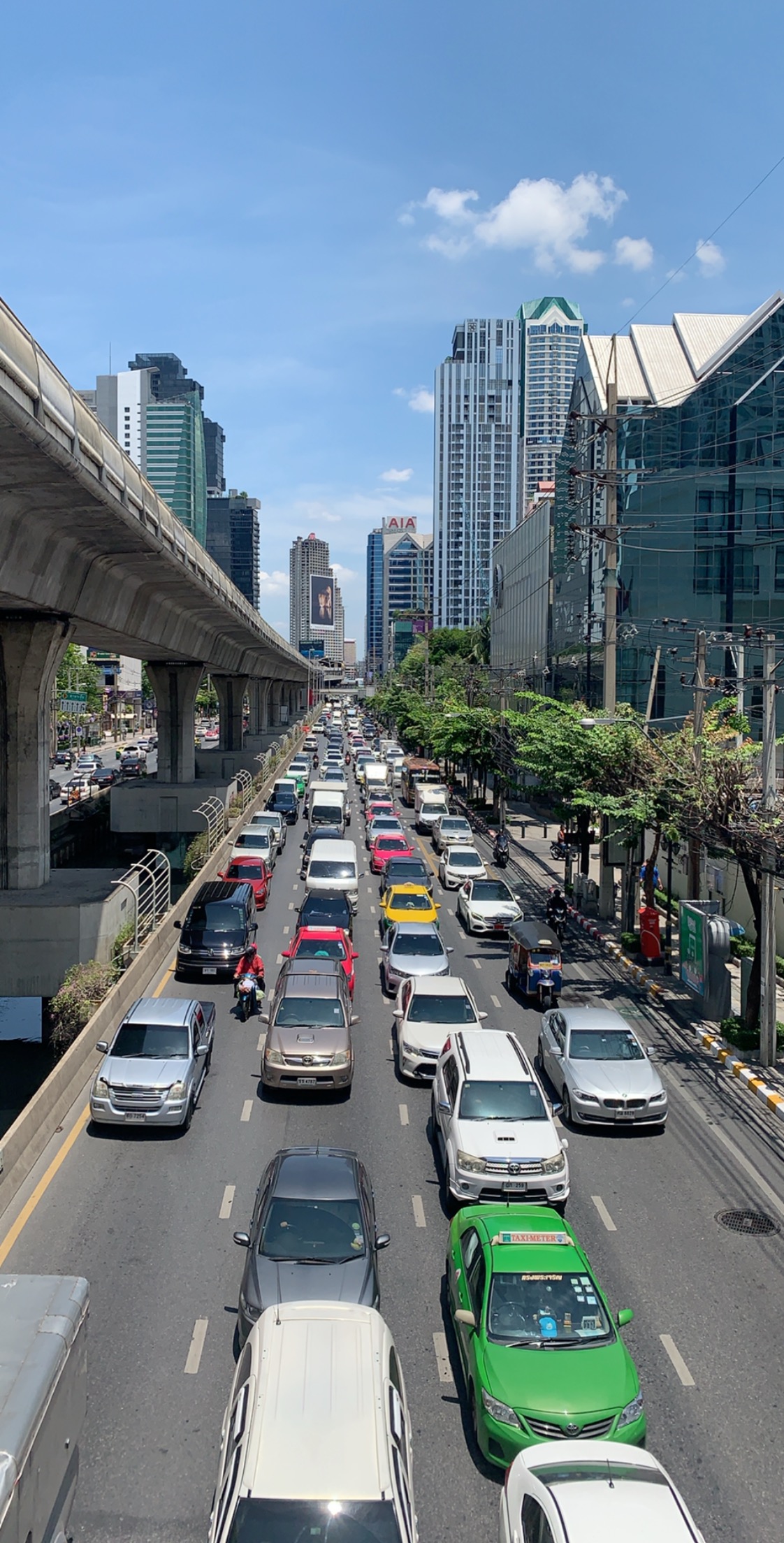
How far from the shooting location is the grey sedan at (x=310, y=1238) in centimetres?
930

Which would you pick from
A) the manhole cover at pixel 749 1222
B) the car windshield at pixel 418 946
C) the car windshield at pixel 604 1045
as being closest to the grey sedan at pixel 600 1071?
the car windshield at pixel 604 1045

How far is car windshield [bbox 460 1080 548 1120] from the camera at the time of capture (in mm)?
13117

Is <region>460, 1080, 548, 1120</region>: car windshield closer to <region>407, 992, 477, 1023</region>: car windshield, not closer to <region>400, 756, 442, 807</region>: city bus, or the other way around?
<region>407, 992, 477, 1023</region>: car windshield

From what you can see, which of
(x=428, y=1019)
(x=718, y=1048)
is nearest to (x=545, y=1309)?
(x=428, y=1019)

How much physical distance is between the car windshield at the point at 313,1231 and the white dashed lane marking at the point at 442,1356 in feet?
3.48

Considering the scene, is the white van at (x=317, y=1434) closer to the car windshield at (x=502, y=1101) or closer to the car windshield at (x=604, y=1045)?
the car windshield at (x=502, y=1101)

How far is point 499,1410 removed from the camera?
7895 millimetres

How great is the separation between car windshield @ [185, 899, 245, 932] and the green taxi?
46.7 ft

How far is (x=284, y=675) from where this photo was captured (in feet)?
340

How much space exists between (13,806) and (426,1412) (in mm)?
19618

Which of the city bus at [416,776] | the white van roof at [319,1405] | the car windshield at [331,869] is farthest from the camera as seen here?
the city bus at [416,776]

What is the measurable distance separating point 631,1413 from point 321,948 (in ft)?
46.5

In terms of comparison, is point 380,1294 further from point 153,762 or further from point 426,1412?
point 153,762

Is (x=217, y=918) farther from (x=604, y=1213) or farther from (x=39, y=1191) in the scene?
(x=604, y=1213)
